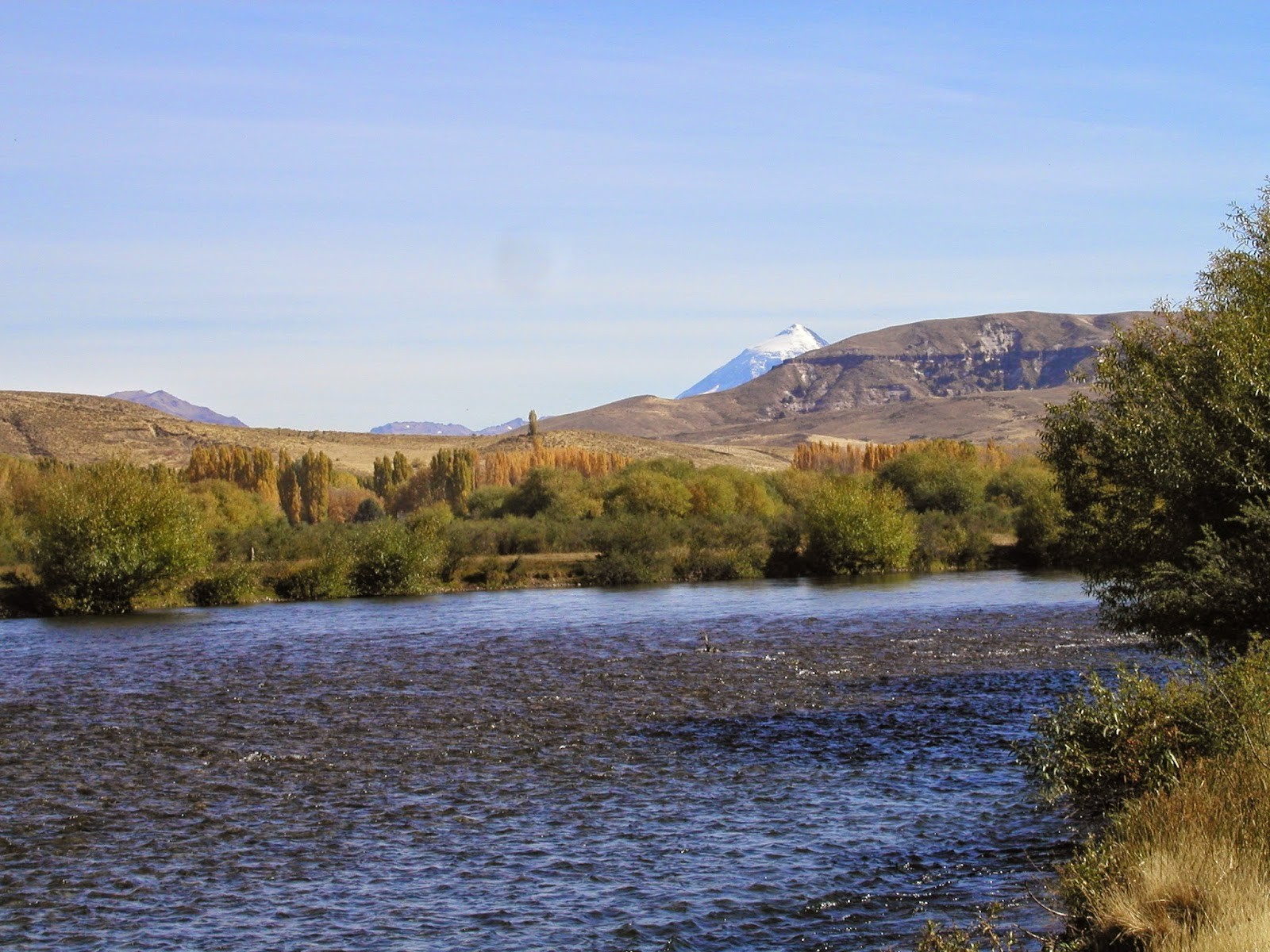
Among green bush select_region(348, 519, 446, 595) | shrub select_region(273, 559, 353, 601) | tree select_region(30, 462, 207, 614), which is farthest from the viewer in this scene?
green bush select_region(348, 519, 446, 595)

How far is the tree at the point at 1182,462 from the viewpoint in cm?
2039

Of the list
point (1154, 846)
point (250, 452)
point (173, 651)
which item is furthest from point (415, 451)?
point (1154, 846)

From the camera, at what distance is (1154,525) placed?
23.2 meters

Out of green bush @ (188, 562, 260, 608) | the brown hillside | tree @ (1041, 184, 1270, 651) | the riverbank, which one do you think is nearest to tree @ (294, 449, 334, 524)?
the brown hillside

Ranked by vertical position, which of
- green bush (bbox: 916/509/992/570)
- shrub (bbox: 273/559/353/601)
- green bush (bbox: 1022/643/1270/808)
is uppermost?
green bush (bbox: 1022/643/1270/808)

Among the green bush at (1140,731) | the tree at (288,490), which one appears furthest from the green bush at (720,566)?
the green bush at (1140,731)

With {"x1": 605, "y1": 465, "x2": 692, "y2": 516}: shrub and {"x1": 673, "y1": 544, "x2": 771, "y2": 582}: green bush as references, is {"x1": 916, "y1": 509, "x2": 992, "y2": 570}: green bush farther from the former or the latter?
{"x1": 605, "y1": 465, "x2": 692, "y2": 516}: shrub

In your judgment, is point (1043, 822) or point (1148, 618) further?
point (1148, 618)

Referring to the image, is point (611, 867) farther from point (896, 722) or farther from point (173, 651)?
point (173, 651)

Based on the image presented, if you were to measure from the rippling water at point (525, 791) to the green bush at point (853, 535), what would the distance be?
93.5 ft

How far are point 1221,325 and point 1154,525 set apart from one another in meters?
3.65

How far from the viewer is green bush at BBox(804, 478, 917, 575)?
67.5 metres

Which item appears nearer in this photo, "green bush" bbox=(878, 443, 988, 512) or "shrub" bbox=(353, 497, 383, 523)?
"green bush" bbox=(878, 443, 988, 512)

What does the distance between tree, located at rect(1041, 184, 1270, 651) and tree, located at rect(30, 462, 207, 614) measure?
37.4 m
